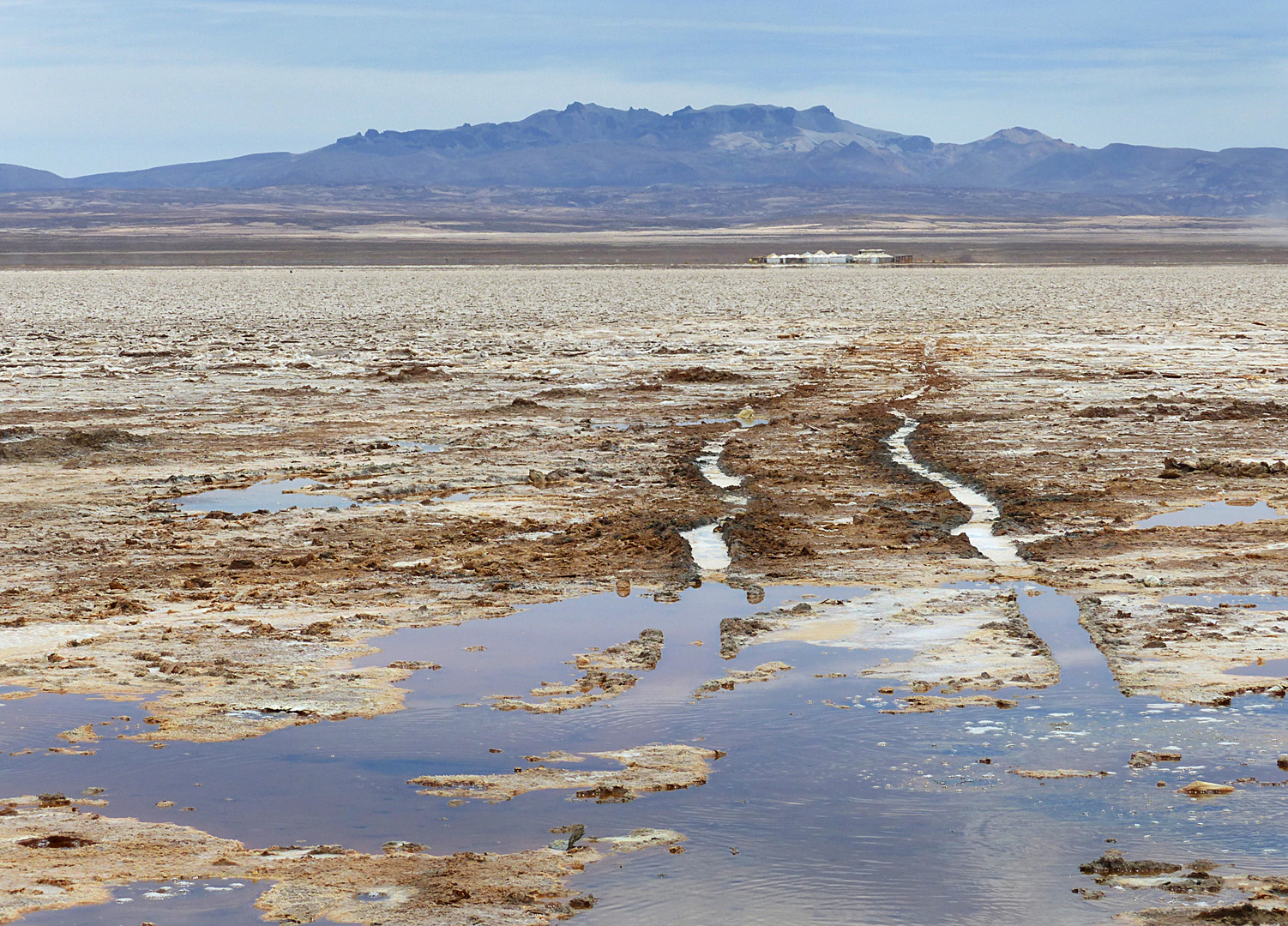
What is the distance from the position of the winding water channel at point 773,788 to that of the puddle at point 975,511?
7.17ft

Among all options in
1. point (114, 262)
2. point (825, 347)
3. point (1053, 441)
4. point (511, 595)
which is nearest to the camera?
point (511, 595)

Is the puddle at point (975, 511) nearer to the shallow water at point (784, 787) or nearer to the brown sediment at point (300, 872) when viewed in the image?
the shallow water at point (784, 787)

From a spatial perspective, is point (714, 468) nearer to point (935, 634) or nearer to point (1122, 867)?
point (935, 634)

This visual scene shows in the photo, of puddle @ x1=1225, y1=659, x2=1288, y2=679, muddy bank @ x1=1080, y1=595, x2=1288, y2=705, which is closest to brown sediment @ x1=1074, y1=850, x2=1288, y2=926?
muddy bank @ x1=1080, y1=595, x2=1288, y2=705

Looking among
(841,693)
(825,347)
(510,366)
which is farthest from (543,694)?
(825,347)

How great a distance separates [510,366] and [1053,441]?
12.2 meters

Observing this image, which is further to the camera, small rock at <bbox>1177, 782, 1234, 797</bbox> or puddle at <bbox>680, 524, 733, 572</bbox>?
puddle at <bbox>680, 524, 733, 572</bbox>

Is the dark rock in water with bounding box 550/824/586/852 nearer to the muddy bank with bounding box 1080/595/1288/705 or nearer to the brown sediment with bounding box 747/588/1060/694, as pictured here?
the brown sediment with bounding box 747/588/1060/694

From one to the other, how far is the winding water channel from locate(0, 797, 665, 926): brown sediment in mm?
117

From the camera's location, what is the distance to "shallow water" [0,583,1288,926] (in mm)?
5426

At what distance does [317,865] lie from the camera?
5.61 meters

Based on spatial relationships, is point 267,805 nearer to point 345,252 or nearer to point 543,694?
point 543,694

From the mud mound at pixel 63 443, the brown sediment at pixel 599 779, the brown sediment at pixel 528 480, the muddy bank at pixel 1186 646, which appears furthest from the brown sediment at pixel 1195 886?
the mud mound at pixel 63 443

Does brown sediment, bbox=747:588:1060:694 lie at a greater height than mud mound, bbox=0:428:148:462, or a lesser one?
lesser
